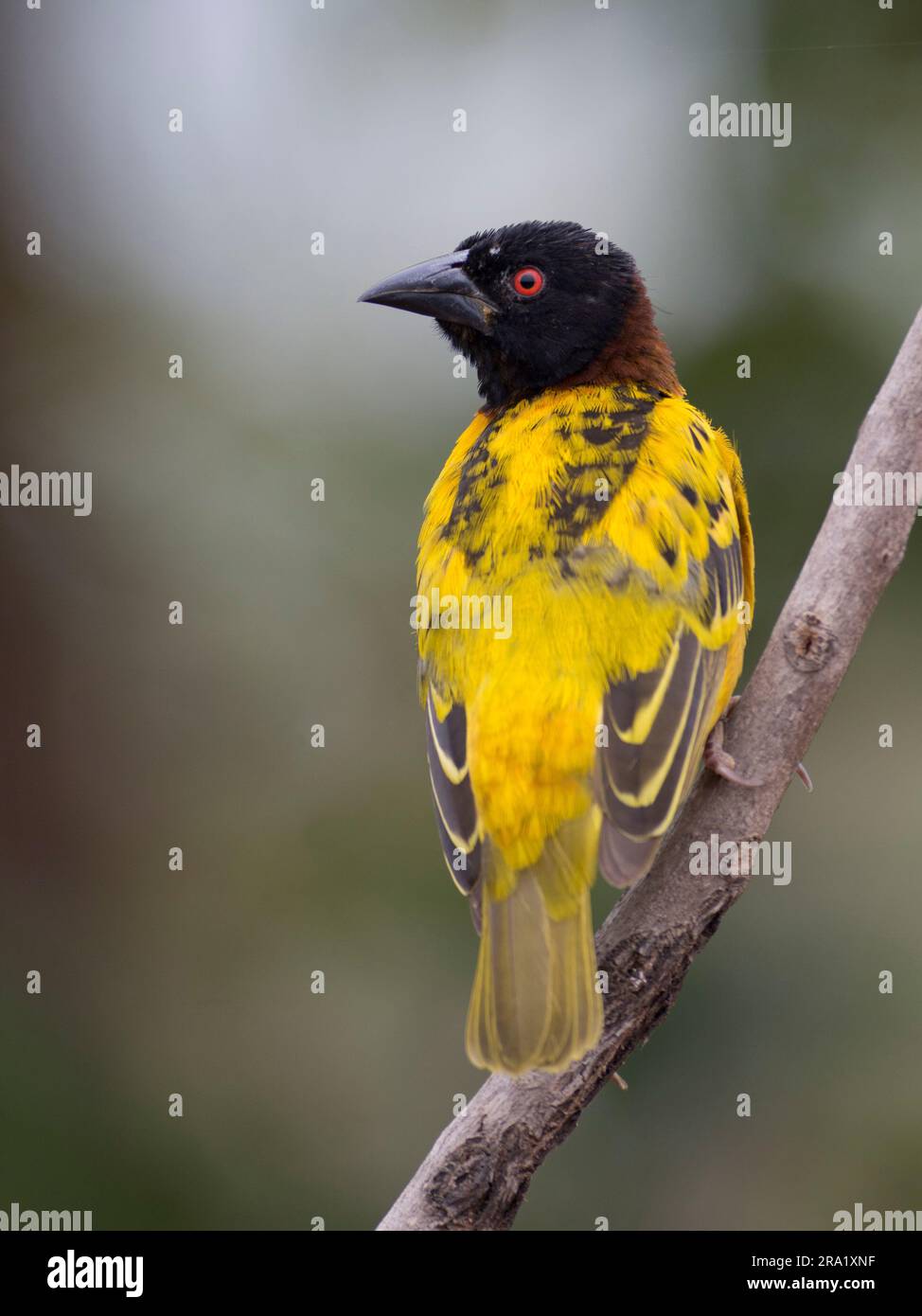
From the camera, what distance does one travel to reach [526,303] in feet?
13.7

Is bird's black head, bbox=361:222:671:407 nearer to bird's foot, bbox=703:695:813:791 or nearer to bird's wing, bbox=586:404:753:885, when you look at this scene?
bird's wing, bbox=586:404:753:885

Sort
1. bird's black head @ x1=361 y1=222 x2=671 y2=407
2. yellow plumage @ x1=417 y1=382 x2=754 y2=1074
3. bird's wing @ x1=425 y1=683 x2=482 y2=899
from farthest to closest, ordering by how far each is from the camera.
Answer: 1. bird's black head @ x1=361 y1=222 x2=671 y2=407
2. bird's wing @ x1=425 y1=683 x2=482 y2=899
3. yellow plumage @ x1=417 y1=382 x2=754 y2=1074

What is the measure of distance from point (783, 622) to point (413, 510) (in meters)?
2.49

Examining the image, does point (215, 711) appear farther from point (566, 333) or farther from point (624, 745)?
point (624, 745)

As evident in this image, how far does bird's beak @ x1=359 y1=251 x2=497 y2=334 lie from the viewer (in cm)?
420

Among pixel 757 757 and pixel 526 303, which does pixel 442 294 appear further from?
pixel 757 757

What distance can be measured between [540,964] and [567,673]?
0.66 metres

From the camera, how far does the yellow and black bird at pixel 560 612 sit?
3066 mm

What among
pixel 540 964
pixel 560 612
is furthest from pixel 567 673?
pixel 540 964

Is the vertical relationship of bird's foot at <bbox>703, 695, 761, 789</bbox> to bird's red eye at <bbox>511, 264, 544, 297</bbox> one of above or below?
below

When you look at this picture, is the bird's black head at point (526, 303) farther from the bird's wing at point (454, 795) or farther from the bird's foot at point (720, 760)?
the bird's foot at point (720, 760)

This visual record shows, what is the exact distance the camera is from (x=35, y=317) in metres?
5.78

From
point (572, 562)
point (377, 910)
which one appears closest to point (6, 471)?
point (377, 910)

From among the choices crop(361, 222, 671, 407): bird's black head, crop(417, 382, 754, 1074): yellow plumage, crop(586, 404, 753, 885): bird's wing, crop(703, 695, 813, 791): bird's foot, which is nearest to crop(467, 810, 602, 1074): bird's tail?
crop(417, 382, 754, 1074): yellow plumage
